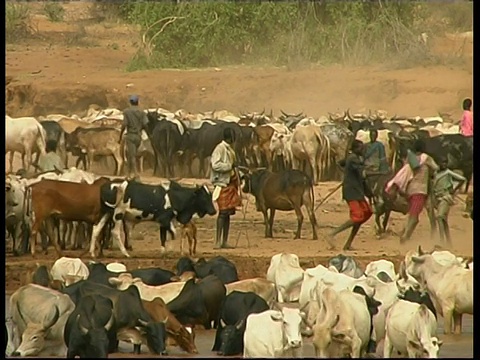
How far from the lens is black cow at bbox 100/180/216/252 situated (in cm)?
2098

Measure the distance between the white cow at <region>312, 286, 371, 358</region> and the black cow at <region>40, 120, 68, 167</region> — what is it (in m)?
12.0

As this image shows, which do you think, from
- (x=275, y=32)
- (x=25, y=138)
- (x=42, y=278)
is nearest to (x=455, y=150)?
(x=25, y=138)

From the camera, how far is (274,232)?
24.2 meters

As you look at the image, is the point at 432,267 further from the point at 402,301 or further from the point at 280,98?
the point at 280,98

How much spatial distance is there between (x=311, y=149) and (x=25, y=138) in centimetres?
451

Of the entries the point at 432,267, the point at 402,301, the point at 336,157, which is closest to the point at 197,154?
the point at 336,157

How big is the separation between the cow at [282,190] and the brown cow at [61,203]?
2.68 metres

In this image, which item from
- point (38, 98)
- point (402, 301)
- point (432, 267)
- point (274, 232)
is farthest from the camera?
point (38, 98)

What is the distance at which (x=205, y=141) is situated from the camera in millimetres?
27203

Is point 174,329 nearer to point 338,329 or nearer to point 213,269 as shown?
point 338,329

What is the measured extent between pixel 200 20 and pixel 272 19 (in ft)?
5.29

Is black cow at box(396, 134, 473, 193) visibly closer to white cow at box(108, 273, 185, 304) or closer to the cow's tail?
the cow's tail

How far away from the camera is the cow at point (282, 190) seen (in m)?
22.6

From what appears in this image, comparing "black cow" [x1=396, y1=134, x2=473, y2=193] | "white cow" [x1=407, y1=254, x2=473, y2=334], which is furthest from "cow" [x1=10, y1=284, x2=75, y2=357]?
"black cow" [x1=396, y1=134, x2=473, y2=193]
